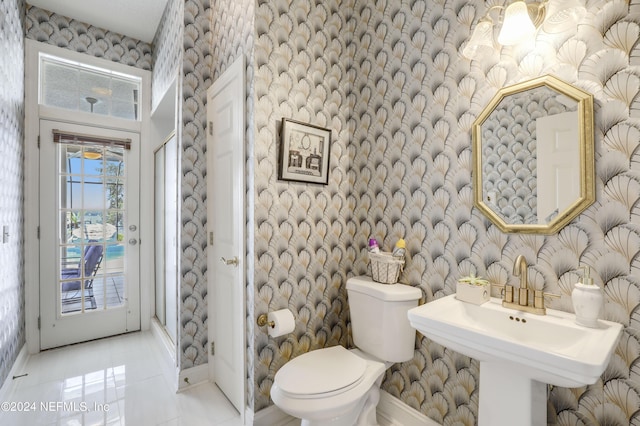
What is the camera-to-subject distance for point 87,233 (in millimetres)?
2863

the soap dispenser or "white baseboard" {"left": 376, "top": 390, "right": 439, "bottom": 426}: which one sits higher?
the soap dispenser

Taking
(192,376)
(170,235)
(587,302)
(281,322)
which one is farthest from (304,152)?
(192,376)

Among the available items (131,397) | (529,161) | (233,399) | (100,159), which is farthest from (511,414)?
(100,159)

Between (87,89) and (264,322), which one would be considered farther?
(87,89)

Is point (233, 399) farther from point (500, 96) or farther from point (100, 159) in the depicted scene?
point (100, 159)

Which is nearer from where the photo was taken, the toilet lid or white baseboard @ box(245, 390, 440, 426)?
the toilet lid

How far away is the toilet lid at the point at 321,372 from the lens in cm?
133

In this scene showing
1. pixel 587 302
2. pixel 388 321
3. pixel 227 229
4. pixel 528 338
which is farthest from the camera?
pixel 227 229

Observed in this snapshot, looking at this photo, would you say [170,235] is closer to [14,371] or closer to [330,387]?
[14,371]

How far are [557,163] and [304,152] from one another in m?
1.24

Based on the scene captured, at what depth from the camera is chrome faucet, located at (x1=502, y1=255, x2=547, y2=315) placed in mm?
1195

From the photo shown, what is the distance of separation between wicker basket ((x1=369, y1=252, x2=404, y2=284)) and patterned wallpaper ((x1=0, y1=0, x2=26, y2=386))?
238 centimetres

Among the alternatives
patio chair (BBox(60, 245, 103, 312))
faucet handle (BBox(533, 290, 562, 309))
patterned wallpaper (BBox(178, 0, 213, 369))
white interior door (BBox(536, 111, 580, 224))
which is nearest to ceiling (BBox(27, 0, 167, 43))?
patterned wallpaper (BBox(178, 0, 213, 369))

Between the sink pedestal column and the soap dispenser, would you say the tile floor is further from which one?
the soap dispenser
